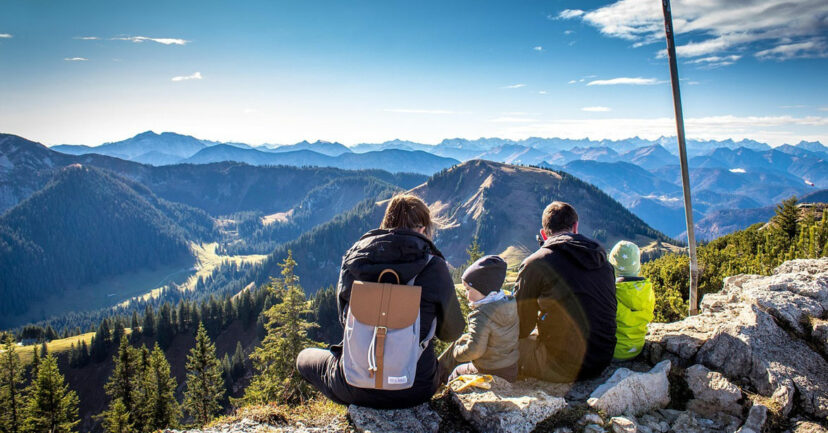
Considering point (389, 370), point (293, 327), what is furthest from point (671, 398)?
point (293, 327)

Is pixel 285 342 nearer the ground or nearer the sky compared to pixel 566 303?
nearer the ground

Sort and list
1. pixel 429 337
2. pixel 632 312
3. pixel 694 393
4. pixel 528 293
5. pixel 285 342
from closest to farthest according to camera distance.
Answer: pixel 429 337 → pixel 694 393 → pixel 528 293 → pixel 632 312 → pixel 285 342

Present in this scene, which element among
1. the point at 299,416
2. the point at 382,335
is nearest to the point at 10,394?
the point at 299,416

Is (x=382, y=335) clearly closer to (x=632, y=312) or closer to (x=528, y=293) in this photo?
(x=528, y=293)

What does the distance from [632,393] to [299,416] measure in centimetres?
587

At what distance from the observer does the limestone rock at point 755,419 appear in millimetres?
6090

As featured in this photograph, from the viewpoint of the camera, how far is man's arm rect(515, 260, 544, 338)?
23.3ft

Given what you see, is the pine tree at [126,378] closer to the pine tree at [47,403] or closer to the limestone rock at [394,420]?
the pine tree at [47,403]

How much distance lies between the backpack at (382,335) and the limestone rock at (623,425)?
3167 mm

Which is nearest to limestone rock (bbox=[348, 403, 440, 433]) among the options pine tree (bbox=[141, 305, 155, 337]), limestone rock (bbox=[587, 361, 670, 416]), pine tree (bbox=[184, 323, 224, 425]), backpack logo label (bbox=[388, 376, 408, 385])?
backpack logo label (bbox=[388, 376, 408, 385])

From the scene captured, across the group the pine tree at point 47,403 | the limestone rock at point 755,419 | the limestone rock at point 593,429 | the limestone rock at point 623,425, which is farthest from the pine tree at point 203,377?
the limestone rock at point 755,419

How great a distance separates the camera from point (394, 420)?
6.19 m

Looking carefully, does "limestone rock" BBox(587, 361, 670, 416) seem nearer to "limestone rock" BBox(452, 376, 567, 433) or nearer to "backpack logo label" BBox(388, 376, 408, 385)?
"limestone rock" BBox(452, 376, 567, 433)

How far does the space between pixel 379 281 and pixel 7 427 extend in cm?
4593
